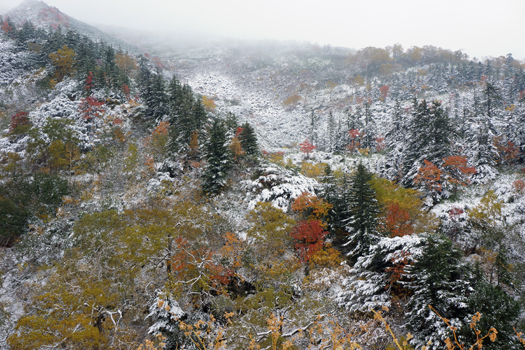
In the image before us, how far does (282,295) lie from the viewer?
47.7 feet

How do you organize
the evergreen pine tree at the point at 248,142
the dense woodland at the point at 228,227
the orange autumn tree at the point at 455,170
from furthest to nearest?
the evergreen pine tree at the point at 248,142
the orange autumn tree at the point at 455,170
the dense woodland at the point at 228,227

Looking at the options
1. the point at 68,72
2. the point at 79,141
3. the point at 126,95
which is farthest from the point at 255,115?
the point at 79,141

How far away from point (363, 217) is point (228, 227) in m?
12.6

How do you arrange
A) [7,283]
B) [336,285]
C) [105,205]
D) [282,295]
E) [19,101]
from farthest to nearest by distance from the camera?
[19,101] → [105,205] → [7,283] → [336,285] → [282,295]

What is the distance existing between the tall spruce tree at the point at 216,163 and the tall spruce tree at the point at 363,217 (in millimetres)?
16187

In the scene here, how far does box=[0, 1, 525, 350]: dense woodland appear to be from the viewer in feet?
34.3

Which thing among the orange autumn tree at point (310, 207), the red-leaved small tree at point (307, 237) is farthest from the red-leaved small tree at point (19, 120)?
the red-leaved small tree at point (307, 237)

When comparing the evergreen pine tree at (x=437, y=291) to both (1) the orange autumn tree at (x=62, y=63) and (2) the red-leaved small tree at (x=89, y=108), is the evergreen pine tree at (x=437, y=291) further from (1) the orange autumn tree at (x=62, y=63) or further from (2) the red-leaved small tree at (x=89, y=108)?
(1) the orange autumn tree at (x=62, y=63)

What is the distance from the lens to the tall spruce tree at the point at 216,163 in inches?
1153

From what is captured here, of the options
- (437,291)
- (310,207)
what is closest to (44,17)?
(310,207)

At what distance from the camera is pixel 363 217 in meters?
20.2

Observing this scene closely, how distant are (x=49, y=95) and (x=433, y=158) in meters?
67.2

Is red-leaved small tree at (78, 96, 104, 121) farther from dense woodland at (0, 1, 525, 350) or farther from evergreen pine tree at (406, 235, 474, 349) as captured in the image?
evergreen pine tree at (406, 235, 474, 349)

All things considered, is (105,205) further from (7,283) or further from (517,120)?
(517,120)
